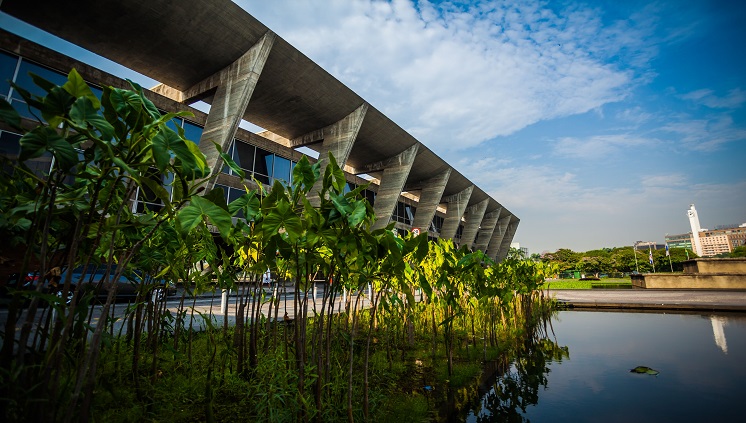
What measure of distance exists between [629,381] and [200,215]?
6.09m

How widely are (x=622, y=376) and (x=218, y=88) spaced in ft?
58.8

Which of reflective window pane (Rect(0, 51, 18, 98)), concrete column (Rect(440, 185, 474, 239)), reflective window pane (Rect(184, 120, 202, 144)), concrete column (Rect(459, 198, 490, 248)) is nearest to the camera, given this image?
reflective window pane (Rect(0, 51, 18, 98))

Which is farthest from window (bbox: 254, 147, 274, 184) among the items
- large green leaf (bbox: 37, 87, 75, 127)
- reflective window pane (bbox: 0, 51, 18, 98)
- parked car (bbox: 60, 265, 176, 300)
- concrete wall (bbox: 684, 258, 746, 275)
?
concrete wall (bbox: 684, 258, 746, 275)

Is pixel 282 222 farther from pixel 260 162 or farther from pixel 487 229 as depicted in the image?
pixel 487 229

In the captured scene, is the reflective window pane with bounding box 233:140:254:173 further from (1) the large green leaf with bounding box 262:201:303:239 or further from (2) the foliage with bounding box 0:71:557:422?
(1) the large green leaf with bounding box 262:201:303:239

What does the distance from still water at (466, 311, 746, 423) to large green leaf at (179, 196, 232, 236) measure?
3.32 meters

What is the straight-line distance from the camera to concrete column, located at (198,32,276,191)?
14633 mm

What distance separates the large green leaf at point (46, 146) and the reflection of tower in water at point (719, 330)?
31.6 feet

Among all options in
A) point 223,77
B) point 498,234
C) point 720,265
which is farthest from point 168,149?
point 498,234

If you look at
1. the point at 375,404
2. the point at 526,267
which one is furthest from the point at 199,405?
the point at 526,267

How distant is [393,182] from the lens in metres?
25.7

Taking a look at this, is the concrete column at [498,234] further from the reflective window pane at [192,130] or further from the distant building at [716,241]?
the distant building at [716,241]

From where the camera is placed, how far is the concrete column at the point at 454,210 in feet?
113

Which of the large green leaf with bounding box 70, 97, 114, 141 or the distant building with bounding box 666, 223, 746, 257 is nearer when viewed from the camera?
the large green leaf with bounding box 70, 97, 114, 141
